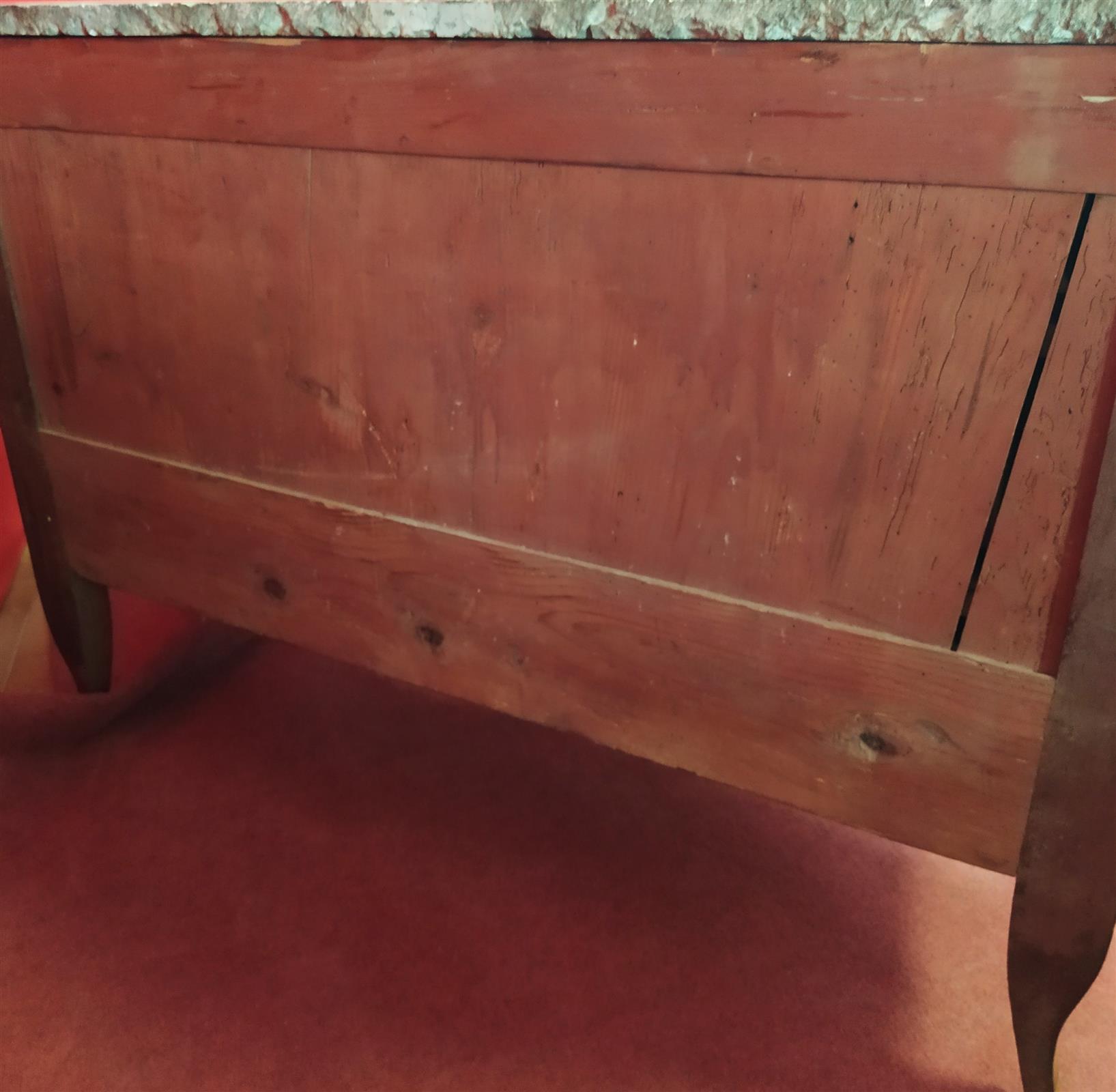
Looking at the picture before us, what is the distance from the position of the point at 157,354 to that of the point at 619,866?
0.64m

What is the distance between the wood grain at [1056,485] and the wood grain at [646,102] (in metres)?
0.05

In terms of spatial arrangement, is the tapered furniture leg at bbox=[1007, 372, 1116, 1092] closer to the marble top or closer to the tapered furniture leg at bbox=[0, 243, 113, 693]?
the marble top

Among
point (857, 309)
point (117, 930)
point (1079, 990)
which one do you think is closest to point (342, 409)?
point (857, 309)

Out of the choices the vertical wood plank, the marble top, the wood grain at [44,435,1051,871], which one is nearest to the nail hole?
the wood grain at [44,435,1051,871]

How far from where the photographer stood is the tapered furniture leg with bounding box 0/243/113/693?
33.8 inches

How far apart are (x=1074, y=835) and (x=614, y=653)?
32 centimetres

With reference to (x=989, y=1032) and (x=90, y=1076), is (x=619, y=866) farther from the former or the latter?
(x=90, y=1076)

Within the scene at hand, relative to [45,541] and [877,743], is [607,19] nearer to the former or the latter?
[877,743]

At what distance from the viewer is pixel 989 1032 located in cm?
78

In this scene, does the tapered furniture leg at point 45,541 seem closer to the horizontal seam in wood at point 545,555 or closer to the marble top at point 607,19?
the horizontal seam in wood at point 545,555

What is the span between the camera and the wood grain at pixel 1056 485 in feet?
1.57

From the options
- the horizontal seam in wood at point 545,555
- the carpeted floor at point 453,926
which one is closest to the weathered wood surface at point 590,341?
the horizontal seam in wood at point 545,555

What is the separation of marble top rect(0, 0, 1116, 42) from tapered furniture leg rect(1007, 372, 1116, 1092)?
213 millimetres

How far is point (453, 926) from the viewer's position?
2.81 feet
